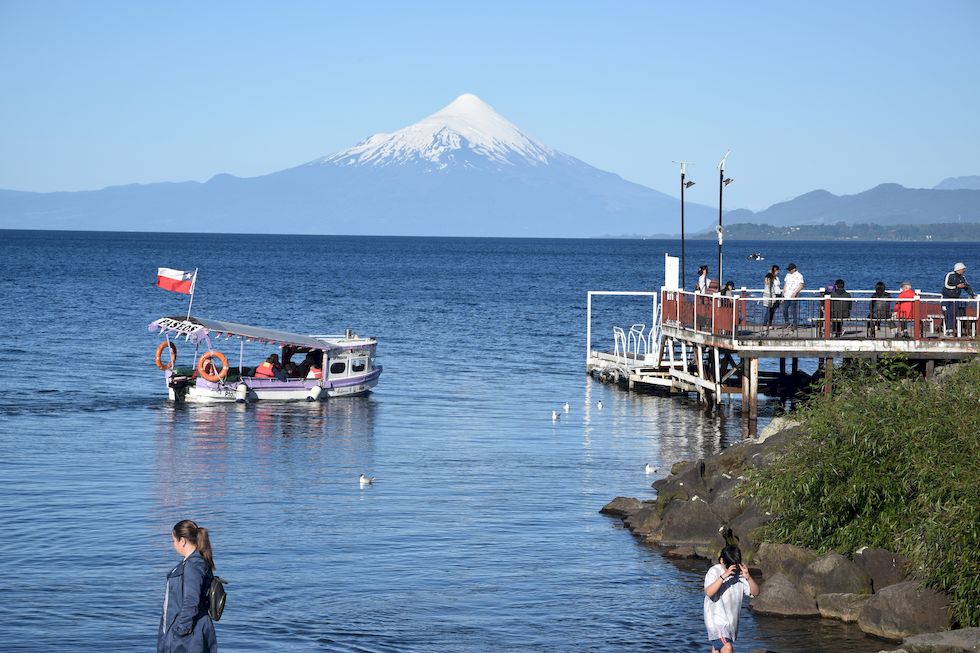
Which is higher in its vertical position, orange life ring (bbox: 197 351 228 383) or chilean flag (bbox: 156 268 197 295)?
chilean flag (bbox: 156 268 197 295)

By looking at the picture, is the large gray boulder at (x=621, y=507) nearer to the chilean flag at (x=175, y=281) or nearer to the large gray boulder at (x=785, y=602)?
the large gray boulder at (x=785, y=602)

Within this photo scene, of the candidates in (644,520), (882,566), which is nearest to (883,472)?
(882,566)

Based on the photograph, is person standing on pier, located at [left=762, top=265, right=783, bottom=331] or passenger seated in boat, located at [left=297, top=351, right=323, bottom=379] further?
passenger seated in boat, located at [left=297, top=351, right=323, bottom=379]

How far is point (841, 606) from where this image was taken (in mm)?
17094

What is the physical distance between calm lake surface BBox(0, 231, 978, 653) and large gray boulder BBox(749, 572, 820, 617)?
0.70 feet

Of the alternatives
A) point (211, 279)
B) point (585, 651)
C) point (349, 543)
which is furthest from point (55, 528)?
point (211, 279)

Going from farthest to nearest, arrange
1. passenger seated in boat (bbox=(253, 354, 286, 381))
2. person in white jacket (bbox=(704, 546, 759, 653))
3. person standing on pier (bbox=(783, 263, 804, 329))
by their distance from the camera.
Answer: passenger seated in boat (bbox=(253, 354, 286, 381)) → person standing on pier (bbox=(783, 263, 804, 329)) → person in white jacket (bbox=(704, 546, 759, 653))

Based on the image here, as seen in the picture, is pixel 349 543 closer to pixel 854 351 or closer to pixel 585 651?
pixel 585 651

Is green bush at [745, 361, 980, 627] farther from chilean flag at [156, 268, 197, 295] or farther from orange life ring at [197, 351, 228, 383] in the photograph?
chilean flag at [156, 268, 197, 295]

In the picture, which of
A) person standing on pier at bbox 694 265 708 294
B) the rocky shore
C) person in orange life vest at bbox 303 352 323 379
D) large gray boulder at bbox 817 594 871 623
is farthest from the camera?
person in orange life vest at bbox 303 352 323 379

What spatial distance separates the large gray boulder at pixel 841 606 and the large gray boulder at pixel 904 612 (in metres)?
0.32

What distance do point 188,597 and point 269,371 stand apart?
28.8 metres

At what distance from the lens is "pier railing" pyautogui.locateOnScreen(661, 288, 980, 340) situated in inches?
1237

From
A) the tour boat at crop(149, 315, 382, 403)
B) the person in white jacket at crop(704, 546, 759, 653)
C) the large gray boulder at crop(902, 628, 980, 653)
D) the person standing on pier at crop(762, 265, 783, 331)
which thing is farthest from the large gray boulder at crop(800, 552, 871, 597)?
the tour boat at crop(149, 315, 382, 403)
